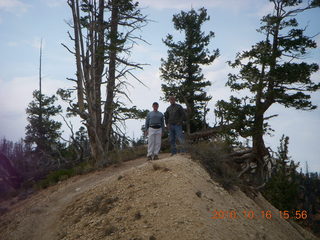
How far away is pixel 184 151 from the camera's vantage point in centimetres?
1327

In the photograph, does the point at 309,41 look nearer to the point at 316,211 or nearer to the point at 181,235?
the point at 316,211

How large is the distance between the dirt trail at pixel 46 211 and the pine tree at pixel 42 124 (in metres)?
15.6

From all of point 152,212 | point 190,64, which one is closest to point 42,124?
point 190,64

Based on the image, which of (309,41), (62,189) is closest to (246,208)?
(62,189)

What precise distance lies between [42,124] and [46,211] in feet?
66.0

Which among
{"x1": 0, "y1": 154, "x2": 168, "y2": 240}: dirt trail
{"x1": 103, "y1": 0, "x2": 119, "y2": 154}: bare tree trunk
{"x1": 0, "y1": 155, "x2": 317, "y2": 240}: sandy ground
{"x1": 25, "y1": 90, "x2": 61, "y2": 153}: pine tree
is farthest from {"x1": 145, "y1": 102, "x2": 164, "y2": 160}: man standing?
{"x1": 25, "y1": 90, "x2": 61, "y2": 153}: pine tree

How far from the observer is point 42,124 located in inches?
1188

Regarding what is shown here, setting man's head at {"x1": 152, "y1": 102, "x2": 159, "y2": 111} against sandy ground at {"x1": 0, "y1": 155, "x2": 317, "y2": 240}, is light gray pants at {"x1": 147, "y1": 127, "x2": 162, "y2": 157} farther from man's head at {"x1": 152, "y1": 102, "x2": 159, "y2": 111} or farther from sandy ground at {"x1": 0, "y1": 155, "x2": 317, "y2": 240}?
sandy ground at {"x1": 0, "y1": 155, "x2": 317, "y2": 240}

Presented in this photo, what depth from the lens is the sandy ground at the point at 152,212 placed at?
7.91 m

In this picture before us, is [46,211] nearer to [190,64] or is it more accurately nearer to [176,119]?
[176,119]

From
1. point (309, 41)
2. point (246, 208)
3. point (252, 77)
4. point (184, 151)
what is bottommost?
point (246, 208)

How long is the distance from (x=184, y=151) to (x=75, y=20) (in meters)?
8.96

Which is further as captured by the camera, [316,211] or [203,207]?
[316,211]

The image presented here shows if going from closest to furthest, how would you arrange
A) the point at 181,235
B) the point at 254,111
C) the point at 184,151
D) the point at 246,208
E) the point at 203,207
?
the point at 181,235
the point at 203,207
the point at 246,208
the point at 184,151
the point at 254,111
